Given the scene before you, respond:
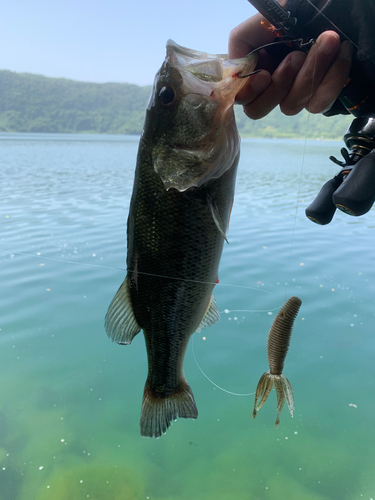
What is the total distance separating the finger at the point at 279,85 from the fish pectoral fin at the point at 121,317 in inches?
41.0

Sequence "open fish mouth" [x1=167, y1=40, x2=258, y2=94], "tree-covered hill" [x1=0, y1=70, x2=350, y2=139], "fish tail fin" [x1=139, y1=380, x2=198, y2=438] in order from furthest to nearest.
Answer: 1. "tree-covered hill" [x1=0, y1=70, x2=350, y2=139]
2. "fish tail fin" [x1=139, y1=380, x2=198, y2=438]
3. "open fish mouth" [x1=167, y1=40, x2=258, y2=94]

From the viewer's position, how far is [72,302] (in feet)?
21.7

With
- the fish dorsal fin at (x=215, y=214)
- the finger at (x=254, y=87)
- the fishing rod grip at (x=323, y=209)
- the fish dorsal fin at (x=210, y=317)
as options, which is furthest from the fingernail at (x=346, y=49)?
the fish dorsal fin at (x=210, y=317)

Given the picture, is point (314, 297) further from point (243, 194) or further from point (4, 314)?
point (243, 194)

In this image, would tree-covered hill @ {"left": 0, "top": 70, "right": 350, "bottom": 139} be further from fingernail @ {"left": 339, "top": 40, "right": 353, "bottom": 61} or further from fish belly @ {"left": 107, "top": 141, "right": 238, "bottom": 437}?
fish belly @ {"left": 107, "top": 141, "right": 238, "bottom": 437}

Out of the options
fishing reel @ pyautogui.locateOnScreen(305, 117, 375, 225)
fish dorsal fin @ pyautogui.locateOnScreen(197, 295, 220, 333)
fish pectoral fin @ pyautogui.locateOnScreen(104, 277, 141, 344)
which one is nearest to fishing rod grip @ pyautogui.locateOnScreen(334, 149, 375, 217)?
fishing reel @ pyautogui.locateOnScreen(305, 117, 375, 225)

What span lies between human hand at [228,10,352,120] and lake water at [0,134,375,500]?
52 cm

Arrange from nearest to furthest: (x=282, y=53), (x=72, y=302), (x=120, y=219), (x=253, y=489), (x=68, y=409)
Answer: (x=282, y=53)
(x=253, y=489)
(x=68, y=409)
(x=72, y=302)
(x=120, y=219)

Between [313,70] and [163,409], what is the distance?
1751 millimetres

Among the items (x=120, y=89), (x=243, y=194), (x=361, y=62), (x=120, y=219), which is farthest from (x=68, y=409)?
(x=120, y=89)

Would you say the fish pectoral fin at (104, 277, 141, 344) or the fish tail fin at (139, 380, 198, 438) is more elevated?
the fish pectoral fin at (104, 277, 141, 344)

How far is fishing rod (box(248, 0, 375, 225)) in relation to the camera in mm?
1432

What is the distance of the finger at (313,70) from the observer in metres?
1.43

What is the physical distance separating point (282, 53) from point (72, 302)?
5.87 metres
